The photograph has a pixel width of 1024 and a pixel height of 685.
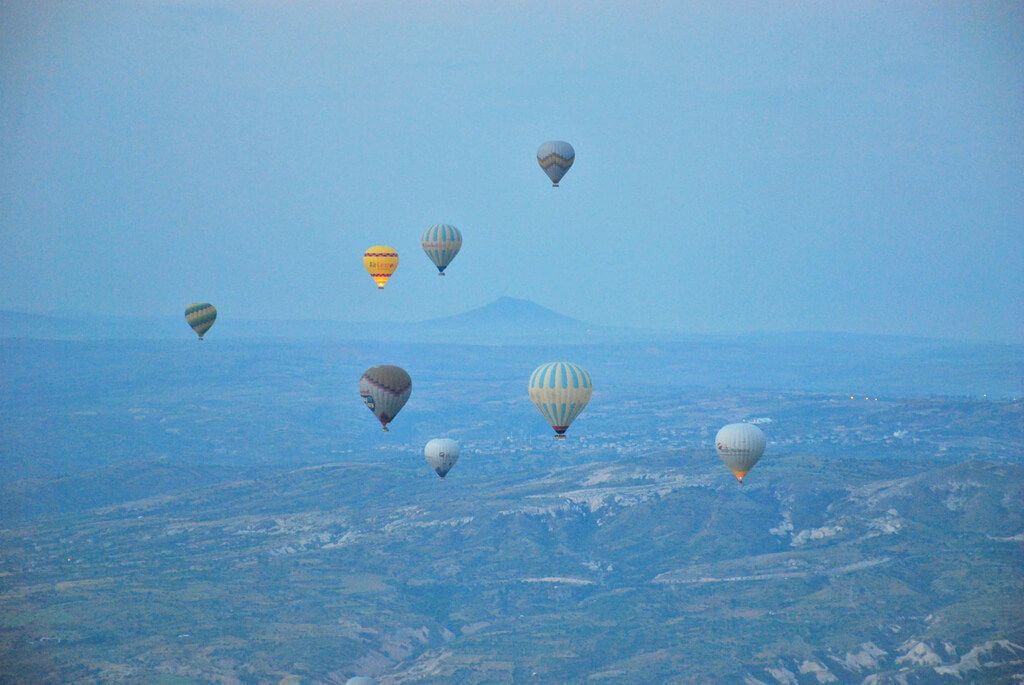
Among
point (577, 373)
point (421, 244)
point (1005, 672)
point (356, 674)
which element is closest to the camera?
point (577, 373)

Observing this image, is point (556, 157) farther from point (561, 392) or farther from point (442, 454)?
point (442, 454)

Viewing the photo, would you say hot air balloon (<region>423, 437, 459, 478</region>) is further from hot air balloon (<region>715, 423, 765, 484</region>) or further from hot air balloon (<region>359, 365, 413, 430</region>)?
hot air balloon (<region>715, 423, 765, 484</region>)

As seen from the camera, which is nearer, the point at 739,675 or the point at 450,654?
the point at 739,675

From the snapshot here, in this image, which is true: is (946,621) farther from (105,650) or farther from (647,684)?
(105,650)

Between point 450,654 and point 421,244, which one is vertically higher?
point 421,244

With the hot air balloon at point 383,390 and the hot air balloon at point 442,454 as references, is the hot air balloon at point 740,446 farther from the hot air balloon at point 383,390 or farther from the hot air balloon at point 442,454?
the hot air balloon at point 442,454

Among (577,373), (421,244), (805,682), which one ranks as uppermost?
(421,244)

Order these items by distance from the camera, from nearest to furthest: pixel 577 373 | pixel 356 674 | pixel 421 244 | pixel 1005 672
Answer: pixel 577 373
pixel 421 244
pixel 1005 672
pixel 356 674

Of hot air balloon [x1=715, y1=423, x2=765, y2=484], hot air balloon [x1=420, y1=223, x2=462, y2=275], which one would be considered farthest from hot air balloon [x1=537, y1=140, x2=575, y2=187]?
hot air balloon [x1=715, y1=423, x2=765, y2=484]

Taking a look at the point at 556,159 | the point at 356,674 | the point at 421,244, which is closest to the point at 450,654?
the point at 356,674
